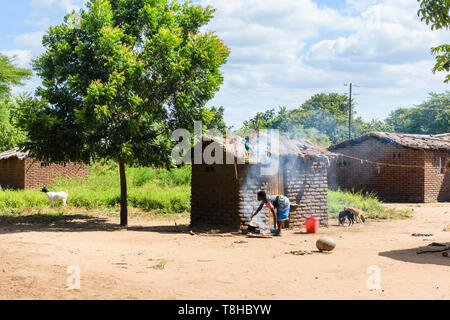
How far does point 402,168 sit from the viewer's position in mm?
24266

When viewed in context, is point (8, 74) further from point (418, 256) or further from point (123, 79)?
point (418, 256)

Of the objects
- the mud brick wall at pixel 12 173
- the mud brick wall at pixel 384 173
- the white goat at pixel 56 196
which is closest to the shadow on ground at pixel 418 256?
the white goat at pixel 56 196

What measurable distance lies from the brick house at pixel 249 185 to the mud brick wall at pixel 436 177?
1098 centimetres

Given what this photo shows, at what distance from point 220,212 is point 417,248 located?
17.1ft

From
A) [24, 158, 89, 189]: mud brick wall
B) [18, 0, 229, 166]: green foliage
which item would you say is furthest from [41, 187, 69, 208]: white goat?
[24, 158, 89, 189]: mud brick wall

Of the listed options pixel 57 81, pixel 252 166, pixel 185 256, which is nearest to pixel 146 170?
pixel 57 81

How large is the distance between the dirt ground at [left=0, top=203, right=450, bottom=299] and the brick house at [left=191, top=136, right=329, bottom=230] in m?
0.82

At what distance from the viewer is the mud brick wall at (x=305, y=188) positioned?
14156mm

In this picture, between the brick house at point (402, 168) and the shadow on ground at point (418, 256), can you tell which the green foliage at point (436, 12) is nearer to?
the shadow on ground at point (418, 256)

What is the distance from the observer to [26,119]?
46.1ft

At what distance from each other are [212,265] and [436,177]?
61.5 ft

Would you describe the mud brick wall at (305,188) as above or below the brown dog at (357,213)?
above

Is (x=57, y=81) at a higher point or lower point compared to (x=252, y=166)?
higher
